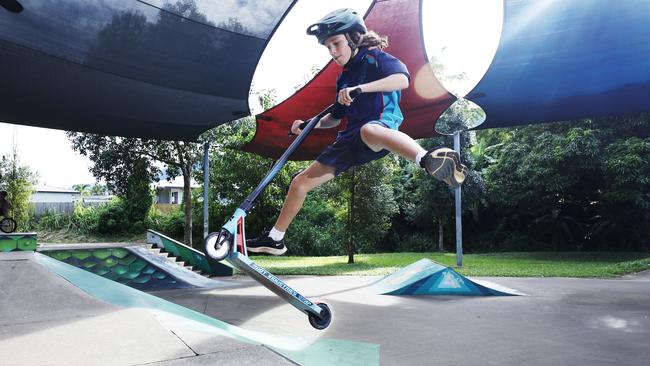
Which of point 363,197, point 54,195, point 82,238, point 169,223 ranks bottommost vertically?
point 82,238

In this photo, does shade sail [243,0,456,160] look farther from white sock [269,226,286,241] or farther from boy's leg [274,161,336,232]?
white sock [269,226,286,241]

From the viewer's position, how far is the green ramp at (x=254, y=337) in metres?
4.10

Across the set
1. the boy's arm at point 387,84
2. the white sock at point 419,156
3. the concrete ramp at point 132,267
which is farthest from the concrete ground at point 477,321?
the boy's arm at point 387,84

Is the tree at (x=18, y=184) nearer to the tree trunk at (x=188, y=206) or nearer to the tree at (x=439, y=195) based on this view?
the tree trunk at (x=188, y=206)

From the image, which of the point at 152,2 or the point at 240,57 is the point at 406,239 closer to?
the point at 240,57

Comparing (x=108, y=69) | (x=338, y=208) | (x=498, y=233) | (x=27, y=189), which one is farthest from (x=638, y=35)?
(x=27, y=189)

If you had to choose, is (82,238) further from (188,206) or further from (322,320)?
(322,320)

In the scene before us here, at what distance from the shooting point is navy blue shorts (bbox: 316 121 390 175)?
5.14m

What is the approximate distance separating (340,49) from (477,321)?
3.87 m

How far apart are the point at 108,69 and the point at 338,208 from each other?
9.32 metres

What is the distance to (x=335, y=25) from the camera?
5.07 metres

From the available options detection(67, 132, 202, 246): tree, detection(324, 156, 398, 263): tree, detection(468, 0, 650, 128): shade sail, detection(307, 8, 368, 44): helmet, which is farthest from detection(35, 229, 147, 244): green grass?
detection(307, 8, 368, 44): helmet

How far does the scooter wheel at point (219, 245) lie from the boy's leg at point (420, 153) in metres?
1.86

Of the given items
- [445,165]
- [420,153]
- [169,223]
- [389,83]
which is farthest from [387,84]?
[169,223]
